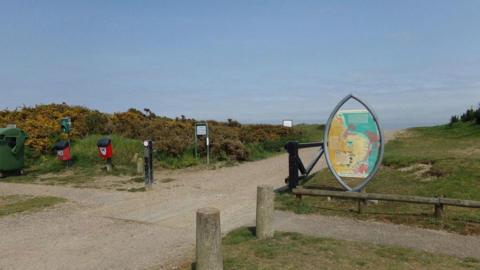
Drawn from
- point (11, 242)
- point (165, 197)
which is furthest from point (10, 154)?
point (11, 242)

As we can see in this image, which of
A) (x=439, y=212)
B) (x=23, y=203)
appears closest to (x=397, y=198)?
(x=439, y=212)

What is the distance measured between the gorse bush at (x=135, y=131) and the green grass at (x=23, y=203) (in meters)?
6.28

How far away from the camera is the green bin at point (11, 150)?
1372 cm

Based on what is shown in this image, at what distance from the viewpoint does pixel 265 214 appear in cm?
593

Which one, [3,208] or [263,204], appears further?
[3,208]

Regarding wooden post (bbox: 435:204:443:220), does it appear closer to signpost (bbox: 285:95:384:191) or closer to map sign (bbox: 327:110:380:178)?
signpost (bbox: 285:95:384:191)

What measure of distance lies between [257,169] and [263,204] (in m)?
8.19

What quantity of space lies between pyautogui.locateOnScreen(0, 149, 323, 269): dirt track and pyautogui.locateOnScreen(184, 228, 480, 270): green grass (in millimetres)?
750

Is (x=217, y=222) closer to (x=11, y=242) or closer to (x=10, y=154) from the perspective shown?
(x=11, y=242)

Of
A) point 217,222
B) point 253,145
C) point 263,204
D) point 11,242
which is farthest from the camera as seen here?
point 253,145

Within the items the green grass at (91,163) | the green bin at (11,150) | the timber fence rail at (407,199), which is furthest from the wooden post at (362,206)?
the green bin at (11,150)

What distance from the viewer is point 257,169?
46.3ft

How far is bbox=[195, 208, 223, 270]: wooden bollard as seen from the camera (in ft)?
15.1

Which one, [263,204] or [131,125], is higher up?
[131,125]
